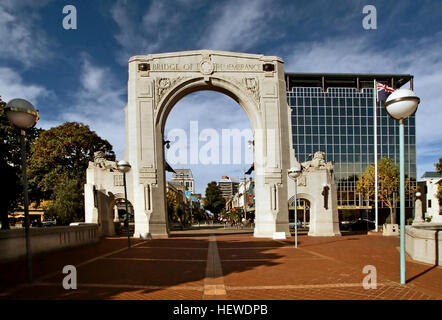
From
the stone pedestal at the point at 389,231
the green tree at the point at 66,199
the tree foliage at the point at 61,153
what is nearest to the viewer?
the stone pedestal at the point at 389,231

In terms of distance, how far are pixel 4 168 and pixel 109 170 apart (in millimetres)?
7389

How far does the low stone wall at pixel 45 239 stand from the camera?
11.2 metres

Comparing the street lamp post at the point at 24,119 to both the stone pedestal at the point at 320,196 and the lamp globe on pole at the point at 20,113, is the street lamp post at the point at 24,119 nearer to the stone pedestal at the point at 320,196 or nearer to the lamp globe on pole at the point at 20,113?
the lamp globe on pole at the point at 20,113

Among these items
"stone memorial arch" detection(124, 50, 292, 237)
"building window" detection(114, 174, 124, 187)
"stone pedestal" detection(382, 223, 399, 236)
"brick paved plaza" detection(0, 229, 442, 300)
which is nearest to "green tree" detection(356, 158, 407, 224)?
"stone pedestal" detection(382, 223, 399, 236)

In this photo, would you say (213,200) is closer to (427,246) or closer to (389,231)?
(389,231)

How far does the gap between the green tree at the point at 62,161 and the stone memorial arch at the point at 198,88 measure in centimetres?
1287

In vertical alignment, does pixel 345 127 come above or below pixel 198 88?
below

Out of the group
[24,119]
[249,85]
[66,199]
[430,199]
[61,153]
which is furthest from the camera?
[430,199]

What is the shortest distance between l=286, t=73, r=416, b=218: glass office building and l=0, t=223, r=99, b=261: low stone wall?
46649mm

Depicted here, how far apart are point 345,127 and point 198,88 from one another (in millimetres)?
41799

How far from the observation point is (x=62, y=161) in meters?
36.9

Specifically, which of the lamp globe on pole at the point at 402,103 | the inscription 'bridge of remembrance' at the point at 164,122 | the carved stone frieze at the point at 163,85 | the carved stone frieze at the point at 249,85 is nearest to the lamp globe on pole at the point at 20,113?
the lamp globe on pole at the point at 402,103

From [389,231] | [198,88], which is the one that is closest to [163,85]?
[198,88]
